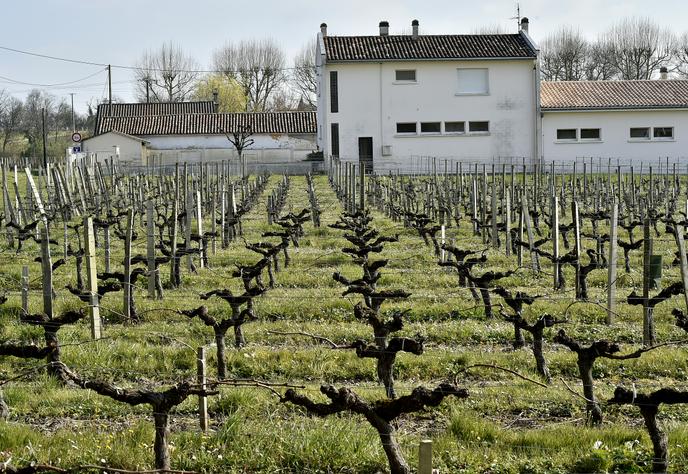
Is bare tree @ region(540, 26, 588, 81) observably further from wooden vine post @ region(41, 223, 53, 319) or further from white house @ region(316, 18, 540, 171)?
wooden vine post @ region(41, 223, 53, 319)

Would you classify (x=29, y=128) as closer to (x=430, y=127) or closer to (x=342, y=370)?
(x=430, y=127)

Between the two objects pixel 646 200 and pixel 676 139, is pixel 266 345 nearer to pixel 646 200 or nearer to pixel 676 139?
pixel 646 200

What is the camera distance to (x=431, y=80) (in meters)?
43.4

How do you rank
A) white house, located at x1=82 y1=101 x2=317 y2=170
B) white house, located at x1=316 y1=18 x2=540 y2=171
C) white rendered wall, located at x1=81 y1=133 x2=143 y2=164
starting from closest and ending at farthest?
white house, located at x1=316 y1=18 x2=540 y2=171 → white rendered wall, located at x1=81 y1=133 x2=143 y2=164 → white house, located at x1=82 y1=101 x2=317 y2=170

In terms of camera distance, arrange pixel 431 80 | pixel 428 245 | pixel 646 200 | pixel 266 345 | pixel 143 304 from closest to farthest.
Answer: pixel 266 345 → pixel 143 304 → pixel 428 245 → pixel 646 200 → pixel 431 80

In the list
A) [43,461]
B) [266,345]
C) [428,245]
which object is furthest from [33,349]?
[428,245]

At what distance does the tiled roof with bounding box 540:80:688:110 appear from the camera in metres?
43.6

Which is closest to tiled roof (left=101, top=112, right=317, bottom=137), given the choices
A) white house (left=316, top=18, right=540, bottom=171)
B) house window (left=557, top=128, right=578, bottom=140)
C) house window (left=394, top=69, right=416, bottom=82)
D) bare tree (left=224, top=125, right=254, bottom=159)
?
bare tree (left=224, top=125, right=254, bottom=159)

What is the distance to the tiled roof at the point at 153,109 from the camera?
213ft

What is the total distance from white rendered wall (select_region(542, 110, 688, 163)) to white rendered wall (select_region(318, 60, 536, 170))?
987 mm

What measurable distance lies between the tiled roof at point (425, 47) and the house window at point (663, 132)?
23.6 feet

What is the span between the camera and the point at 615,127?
43750 millimetres

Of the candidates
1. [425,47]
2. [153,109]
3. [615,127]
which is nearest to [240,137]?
[153,109]

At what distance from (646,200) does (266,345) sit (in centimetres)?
1694
